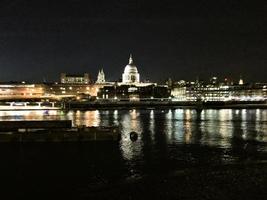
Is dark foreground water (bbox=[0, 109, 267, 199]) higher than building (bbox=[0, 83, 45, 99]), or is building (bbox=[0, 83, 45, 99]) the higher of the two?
building (bbox=[0, 83, 45, 99])

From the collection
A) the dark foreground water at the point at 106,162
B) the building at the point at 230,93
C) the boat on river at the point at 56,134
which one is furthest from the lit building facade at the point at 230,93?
the dark foreground water at the point at 106,162

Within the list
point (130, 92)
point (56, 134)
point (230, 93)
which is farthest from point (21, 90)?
point (56, 134)

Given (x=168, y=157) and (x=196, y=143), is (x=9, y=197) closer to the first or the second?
(x=168, y=157)

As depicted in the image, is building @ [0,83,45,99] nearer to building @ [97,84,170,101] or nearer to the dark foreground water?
building @ [97,84,170,101]

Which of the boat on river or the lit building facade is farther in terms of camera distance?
the lit building facade

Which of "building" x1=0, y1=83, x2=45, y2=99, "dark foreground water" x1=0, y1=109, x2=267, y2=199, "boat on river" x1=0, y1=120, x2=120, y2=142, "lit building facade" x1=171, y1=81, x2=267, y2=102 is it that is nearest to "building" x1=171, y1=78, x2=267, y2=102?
"lit building facade" x1=171, y1=81, x2=267, y2=102

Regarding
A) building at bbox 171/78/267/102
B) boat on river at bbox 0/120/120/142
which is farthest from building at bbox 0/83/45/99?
boat on river at bbox 0/120/120/142

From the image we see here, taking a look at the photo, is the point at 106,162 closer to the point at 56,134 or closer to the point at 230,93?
the point at 56,134

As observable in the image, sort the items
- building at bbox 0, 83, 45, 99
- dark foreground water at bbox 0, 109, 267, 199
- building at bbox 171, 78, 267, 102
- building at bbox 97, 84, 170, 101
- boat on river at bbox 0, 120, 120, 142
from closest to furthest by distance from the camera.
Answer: dark foreground water at bbox 0, 109, 267, 199, boat on river at bbox 0, 120, 120, 142, building at bbox 97, 84, 170, 101, building at bbox 0, 83, 45, 99, building at bbox 171, 78, 267, 102

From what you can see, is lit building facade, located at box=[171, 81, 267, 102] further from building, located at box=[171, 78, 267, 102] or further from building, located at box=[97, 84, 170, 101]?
building, located at box=[97, 84, 170, 101]

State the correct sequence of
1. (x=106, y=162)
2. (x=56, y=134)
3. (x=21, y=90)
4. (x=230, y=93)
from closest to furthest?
(x=106, y=162)
(x=56, y=134)
(x=21, y=90)
(x=230, y=93)

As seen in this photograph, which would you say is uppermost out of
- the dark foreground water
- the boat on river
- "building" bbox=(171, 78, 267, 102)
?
"building" bbox=(171, 78, 267, 102)

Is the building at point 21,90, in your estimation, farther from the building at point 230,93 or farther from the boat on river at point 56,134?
the boat on river at point 56,134

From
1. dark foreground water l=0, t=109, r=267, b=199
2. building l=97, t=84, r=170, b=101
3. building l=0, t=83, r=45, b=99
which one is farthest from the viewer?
building l=0, t=83, r=45, b=99
